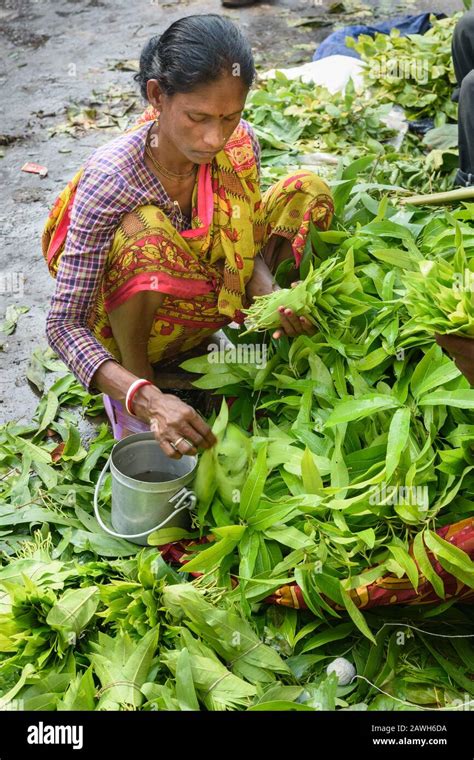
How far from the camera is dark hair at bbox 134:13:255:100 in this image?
189 centimetres

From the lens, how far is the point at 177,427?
6.20 ft

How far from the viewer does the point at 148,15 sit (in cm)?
555

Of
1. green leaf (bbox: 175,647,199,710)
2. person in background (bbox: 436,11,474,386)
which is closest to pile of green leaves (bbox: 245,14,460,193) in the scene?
person in background (bbox: 436,11,474,386)

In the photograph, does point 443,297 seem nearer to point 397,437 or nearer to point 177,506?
point 397,437

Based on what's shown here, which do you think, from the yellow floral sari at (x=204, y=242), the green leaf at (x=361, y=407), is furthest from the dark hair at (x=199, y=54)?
the green leaf at (x=361, y=407)

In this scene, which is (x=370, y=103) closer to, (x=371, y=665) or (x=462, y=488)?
(x=462, y=488)

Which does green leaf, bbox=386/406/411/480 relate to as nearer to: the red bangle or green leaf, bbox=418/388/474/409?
green leaf, bbox=418/388/474/409

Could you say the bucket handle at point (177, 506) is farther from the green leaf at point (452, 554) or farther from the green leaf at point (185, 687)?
the green leaf at point (452, 554)

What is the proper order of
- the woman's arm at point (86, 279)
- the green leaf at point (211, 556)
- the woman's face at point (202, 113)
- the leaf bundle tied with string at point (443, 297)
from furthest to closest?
the woman's arm at point (86, 279) → the woman's face at point (202, 113) → the green leaf at point (211, 556) → the leaf bundle tied with string at point (443, 297)

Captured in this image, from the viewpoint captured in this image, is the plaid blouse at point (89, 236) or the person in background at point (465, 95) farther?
the person in background at point (465, 95)

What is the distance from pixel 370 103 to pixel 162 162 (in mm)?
1660

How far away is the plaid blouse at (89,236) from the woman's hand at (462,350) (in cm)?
86

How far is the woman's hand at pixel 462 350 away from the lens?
1.63 metres

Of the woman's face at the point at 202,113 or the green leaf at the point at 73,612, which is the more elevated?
the woman's face at the point at 202,113
